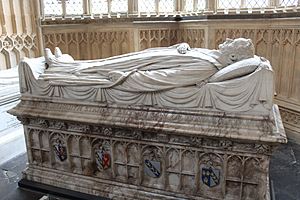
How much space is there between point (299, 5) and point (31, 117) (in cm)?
366

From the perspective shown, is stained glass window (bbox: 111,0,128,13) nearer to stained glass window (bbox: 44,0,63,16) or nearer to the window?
the window

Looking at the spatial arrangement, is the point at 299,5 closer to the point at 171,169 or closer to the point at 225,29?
the point at 225,29

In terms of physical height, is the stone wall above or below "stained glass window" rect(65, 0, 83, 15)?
below

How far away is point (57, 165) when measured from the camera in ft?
9.90

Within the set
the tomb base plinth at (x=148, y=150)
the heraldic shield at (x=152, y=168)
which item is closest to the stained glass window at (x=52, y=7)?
the tomb base plinth at (x=148, y=150)

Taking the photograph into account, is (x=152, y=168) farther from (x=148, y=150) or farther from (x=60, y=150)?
(x=60, y=150)

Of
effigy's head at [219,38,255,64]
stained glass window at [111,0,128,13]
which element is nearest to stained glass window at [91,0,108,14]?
stained glass window at [111,0,128,13]

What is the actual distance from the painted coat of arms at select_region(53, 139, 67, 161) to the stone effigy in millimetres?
12

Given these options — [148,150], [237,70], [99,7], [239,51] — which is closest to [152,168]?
[148,150]

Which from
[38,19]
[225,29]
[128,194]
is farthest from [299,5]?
[38,19]

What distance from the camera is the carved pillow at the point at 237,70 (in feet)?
7.46

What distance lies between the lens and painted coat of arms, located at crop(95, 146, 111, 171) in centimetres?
277

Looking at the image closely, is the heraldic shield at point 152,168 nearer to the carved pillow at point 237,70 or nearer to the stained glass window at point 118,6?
the carved pillow at point 237,70

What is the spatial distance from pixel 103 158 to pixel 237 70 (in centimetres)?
149
